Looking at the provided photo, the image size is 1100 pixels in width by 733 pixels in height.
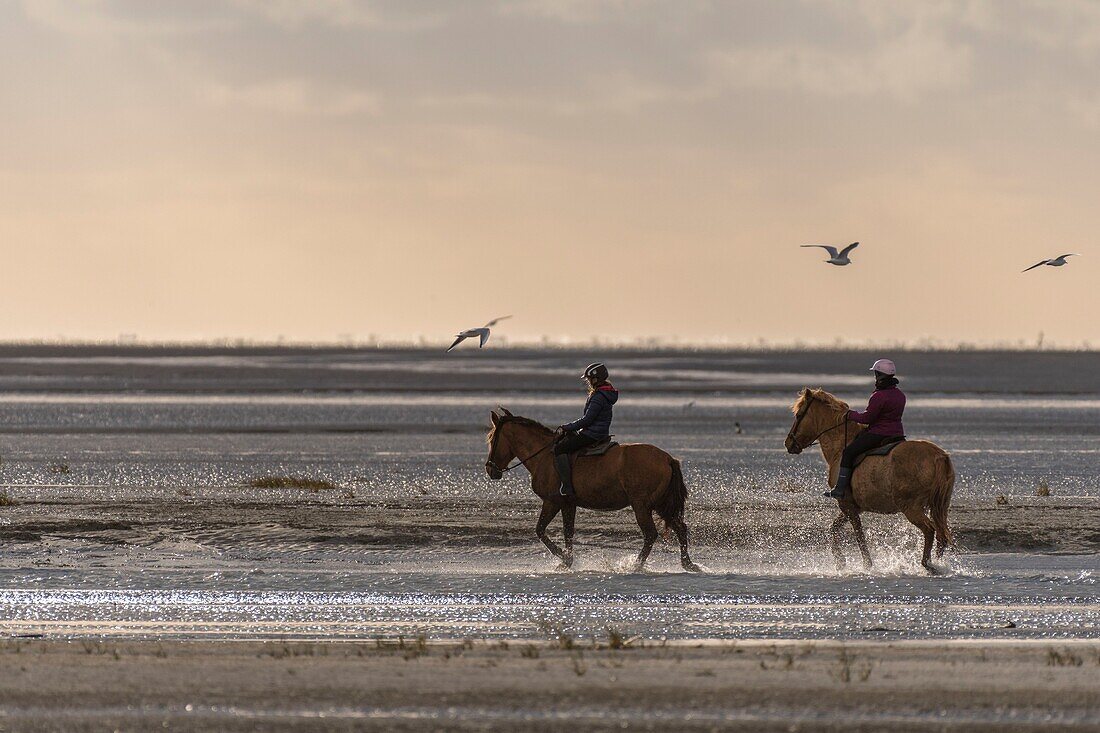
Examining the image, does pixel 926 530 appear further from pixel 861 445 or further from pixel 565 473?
pixel 565 473

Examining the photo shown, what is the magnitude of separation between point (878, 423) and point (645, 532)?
2.74 metres

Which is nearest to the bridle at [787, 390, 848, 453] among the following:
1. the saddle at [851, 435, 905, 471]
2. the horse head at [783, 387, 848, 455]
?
the horse head at [783, 387, 848, 455]

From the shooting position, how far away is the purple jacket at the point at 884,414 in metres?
16.8

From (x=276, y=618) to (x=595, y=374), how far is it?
17.5ft

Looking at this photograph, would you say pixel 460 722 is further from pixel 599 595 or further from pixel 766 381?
pixel 766 381

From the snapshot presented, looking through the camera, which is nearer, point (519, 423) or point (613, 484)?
point (613, 484)

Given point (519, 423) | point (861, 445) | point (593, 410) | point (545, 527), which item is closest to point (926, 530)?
point (861, 445)

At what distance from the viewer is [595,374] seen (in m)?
17.1

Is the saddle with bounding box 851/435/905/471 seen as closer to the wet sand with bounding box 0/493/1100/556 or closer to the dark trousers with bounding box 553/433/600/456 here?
the wet sand with bounding box 0/493/1100/556

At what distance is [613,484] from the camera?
1700 cm

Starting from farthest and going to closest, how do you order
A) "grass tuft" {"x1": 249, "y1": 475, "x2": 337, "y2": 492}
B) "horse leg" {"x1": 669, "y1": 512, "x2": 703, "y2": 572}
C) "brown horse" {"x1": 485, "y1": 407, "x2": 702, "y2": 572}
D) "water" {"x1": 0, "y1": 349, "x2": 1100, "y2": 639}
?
"grass tuft" {"x1": 249, "y1": 475, "x2": 337, "y2": 492}
"brown horse" {"x1": 485, "y1": 407, "x2": 702, "y2": 572}
"horse leg" {"x1": 669, "y1": 512, "x2": 703, "y2": 572}
"water" {"x1": 0, "y1": 349, "x2": 1100, "y2": 639}

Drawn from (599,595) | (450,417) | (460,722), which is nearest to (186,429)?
(450,417)

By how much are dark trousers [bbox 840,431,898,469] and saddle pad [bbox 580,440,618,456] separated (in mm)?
2472

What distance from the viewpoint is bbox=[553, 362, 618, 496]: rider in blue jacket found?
55.7 feet
